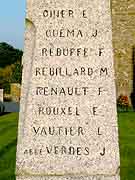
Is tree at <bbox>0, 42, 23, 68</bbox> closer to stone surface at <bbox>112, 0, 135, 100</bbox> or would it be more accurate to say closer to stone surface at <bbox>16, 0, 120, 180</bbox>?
stone surface at <bbox>112, 0, 135, 100</bbox>

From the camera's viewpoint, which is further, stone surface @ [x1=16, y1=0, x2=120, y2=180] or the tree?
the tree

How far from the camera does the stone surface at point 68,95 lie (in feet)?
19.2

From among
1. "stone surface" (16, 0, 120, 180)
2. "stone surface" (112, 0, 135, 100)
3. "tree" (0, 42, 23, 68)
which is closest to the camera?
"stone surface" (16, 0, 120, 180)

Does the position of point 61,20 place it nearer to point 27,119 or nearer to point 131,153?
point 27,119

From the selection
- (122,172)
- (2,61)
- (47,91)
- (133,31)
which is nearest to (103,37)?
(47,91)

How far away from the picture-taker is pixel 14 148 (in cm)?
1158

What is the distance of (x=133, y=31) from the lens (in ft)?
85.9

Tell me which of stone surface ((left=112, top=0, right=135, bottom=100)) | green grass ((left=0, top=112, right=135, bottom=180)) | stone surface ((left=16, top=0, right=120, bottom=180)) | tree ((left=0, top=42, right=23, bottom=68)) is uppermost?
tree ((left=0, top=42, right=23, bottom=68))

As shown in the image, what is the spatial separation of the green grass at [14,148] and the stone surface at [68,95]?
2.78 meters

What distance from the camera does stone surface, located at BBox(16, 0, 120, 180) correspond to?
19.2 ft

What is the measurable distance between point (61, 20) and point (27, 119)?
3.57 feet

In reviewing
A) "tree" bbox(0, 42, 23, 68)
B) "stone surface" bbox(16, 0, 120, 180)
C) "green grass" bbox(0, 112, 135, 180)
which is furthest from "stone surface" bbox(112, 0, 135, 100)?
"tree" bbox(0, 42, 23, 68)

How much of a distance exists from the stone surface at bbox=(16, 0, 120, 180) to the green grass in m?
2.78

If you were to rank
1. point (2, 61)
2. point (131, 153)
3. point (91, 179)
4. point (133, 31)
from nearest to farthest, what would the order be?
point (91, 179), point (131, 153), point (133, 31), point (2, 61)
